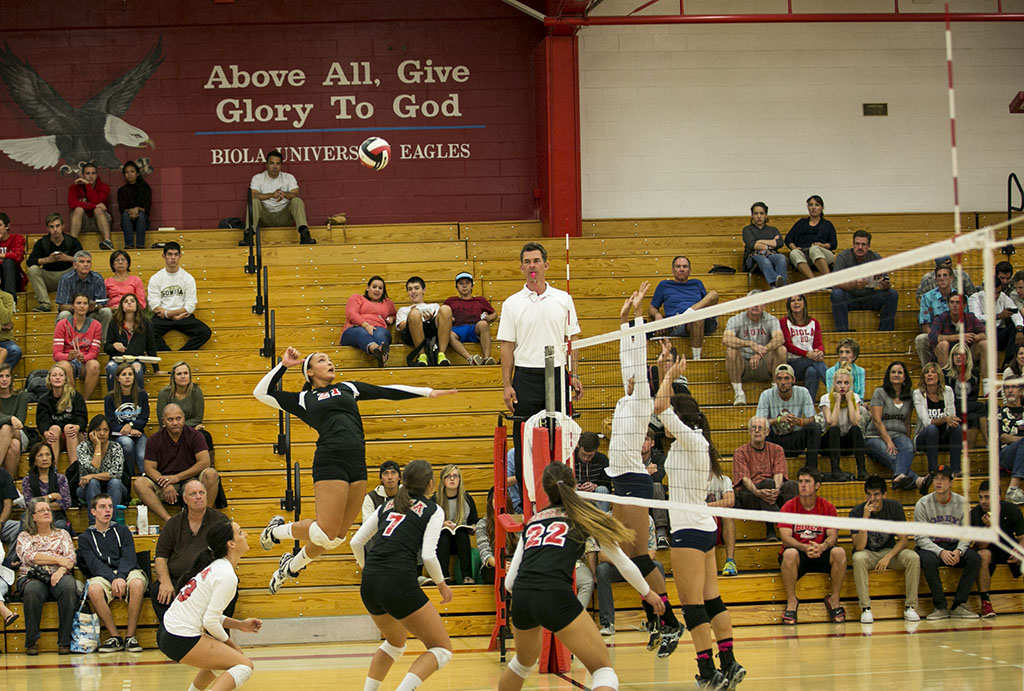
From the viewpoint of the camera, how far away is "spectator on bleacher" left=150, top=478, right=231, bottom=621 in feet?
34.3

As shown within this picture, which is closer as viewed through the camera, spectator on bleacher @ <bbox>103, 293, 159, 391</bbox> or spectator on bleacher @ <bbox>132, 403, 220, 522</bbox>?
spectator on bleacher @ <bbox>132, 403, 220, 522</bbox>

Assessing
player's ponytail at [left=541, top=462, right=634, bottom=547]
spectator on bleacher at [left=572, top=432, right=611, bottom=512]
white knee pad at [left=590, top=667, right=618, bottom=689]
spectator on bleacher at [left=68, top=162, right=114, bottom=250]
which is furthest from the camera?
spectator on bleacher at [left=68, top=162, right=114, bottom=250]

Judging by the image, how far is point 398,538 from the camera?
7.57 m

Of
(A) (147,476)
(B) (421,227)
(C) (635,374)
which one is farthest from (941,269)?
(A) (147,476)

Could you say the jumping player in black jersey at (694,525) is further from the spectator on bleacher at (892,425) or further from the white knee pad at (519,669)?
the white knee pad at (519,669)

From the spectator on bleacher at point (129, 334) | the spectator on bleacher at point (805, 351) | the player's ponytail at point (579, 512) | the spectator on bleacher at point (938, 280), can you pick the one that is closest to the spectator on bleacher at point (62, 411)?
the spectator on bleacher at point (129, 334)

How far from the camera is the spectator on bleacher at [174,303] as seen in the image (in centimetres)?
1445

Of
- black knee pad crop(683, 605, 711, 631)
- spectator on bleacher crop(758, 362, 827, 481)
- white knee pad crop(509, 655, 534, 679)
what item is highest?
spectator on bleacher crop(758, 362, 827, 481)

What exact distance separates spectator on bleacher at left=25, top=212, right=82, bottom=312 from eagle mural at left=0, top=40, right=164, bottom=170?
2.46 meters

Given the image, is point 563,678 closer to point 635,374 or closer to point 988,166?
point 635,374

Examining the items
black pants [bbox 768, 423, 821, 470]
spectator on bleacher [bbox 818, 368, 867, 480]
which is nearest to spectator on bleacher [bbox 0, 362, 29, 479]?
black pants [bbox 768, 423, 821, 470]

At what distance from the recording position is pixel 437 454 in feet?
42.4

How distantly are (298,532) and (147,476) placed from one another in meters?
3.83

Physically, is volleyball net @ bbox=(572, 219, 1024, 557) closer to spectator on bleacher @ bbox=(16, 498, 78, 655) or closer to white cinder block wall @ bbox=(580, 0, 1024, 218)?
spectator on bleacher @ bbox=(16, 498, 78, 655)
